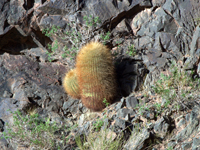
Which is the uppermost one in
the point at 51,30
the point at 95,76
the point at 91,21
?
the point at 51,30

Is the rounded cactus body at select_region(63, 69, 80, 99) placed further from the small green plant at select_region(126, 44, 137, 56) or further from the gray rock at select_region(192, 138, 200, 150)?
the gray rock at select_region(192, 138, 200, 150)

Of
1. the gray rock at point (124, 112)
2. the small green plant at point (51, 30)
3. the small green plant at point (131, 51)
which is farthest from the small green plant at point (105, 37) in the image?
the gray rock at point (124, 112)

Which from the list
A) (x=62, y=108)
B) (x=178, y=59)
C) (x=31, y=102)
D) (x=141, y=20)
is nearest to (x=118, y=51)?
(x=141, y=20)

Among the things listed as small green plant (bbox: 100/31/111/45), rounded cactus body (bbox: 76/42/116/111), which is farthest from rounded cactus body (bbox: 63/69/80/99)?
small green plant (bbox: 100/31/111/45)

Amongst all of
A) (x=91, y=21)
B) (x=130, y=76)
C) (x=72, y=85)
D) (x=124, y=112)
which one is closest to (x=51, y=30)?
(x=91, y=21)

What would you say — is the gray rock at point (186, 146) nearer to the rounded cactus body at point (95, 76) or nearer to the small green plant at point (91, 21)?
the rounded cactus body at point (95, 76)

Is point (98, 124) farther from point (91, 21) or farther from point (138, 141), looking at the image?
point (91, 21)
